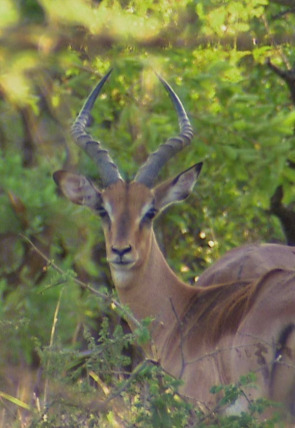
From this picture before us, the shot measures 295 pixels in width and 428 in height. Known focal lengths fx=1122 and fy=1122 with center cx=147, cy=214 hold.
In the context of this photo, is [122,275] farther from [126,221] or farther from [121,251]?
[126,221]

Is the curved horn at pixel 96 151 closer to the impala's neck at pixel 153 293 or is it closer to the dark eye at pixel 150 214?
the dark eye at pixel 150 214

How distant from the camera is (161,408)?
4848 mm

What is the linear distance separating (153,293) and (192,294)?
261mm

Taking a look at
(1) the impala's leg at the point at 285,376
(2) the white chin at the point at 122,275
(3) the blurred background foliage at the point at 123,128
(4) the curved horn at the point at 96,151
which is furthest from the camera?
(3) the blurred background foliage at the point at 123,128

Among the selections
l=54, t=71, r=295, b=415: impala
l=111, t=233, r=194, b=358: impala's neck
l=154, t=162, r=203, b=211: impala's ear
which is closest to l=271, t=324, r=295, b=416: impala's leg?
l=54, t=71, r=295, b=415: impala

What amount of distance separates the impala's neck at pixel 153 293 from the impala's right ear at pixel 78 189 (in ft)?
1.79

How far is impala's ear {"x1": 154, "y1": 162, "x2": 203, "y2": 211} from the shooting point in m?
7.78

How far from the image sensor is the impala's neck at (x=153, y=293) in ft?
24.2

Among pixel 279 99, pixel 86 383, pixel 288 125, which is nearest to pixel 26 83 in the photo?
pixel 288 125

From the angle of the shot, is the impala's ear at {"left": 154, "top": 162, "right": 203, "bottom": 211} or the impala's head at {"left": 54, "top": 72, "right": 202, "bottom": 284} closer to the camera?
the impala's head at {"left": 54, "top": 72, "right": 202, "bottom": 284}

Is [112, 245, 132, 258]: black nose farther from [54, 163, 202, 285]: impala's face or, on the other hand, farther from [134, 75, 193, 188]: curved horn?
[134, 75, 193, 188]: curved horn

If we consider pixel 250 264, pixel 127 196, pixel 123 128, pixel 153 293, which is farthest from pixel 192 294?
pixel 123 128

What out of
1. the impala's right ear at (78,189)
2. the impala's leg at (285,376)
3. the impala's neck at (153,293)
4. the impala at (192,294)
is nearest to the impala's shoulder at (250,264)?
the impala at (192,294)

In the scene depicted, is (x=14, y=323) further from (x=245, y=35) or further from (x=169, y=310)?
(x=245, y=35)
